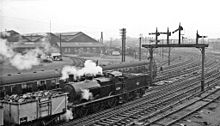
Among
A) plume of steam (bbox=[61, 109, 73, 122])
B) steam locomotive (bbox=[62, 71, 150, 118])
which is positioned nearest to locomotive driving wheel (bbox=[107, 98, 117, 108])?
steam locomotive (bbox=[62, 71, 150, 118])

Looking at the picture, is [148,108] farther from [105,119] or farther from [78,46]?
[78,46]

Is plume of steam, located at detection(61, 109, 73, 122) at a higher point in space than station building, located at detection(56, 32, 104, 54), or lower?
lower

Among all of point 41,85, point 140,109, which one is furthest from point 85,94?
point 41,85

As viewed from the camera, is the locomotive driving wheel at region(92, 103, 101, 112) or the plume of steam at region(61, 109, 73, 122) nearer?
the plume of steam at region(61, 109, 73, 122)

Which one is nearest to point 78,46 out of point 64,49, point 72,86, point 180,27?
point 64,49

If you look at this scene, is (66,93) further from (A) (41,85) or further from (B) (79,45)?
(B) (79,45)

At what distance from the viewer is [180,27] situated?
2400 cm

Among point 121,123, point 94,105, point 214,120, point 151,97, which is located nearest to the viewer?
point 121,123

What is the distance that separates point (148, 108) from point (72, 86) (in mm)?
6306

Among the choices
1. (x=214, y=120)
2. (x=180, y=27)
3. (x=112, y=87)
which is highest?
(x=180, y=27)

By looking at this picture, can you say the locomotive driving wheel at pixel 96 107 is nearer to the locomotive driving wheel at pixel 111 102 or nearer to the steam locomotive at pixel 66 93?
the steam locomotive at pixel 66 93

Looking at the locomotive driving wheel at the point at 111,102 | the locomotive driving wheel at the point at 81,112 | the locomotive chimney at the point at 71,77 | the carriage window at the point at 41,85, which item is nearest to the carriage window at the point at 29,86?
the carriage window at the point at 41,85

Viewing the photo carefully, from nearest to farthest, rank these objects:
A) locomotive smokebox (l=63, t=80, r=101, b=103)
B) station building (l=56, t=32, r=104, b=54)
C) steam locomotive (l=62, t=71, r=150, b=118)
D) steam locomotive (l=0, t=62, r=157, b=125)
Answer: steam locomotive (l=0, t=62, r=157, b=125), locomotive smokebox (l=63, t=80, r=101, b=103), steam locomotive (l=62, t=71, r=150, b=118), station building (l=56, t=32, r=104, b=54)

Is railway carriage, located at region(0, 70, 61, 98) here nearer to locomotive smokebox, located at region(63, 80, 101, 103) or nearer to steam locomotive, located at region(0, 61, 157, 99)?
steam locomotive, located at region(0, 61, 157, 99)
